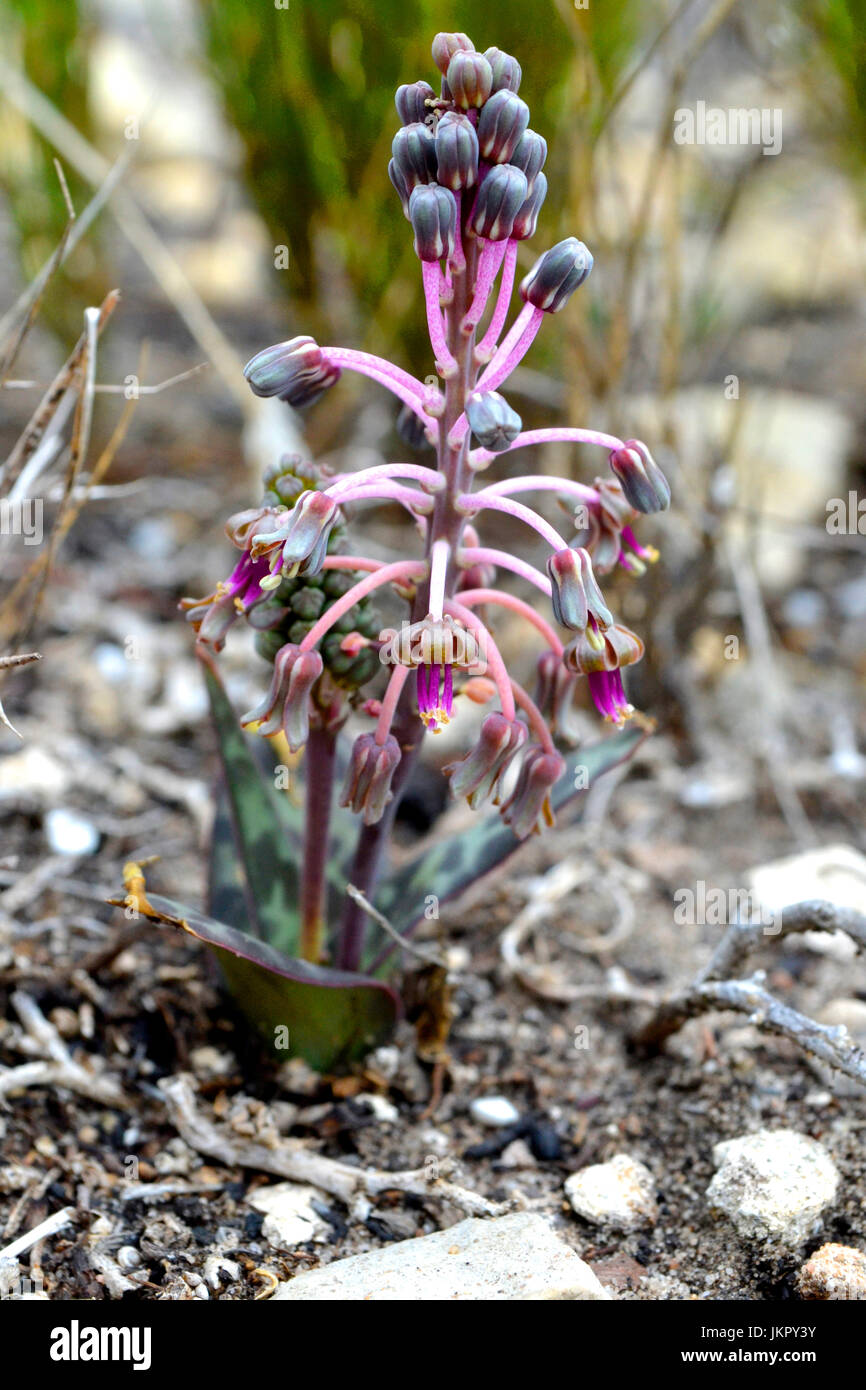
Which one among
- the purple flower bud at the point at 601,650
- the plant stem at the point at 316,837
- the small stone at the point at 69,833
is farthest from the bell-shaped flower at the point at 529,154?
the small stone at the point at 69,833

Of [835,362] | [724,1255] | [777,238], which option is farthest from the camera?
[777,238]

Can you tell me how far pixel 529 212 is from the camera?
4.55 ft

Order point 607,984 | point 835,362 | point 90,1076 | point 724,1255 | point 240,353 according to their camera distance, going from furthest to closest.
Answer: point 835,362 → point 240,353 → point 607,984 → point 90,1076 → point 724,1255

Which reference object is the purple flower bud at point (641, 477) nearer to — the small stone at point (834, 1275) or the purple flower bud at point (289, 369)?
the purple flower bud at point (289, 369)

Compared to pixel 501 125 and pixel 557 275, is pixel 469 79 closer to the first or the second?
pixel 501 125

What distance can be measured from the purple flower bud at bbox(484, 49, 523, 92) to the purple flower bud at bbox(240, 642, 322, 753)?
659mm

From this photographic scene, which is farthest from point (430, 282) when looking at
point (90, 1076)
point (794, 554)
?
point (794, 554)

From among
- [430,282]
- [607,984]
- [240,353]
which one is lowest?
[607,984]

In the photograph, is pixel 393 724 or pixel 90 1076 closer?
pixel 393 724

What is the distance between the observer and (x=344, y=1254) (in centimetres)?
159

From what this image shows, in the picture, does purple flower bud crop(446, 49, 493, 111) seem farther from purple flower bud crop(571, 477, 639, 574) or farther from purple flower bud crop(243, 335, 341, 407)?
purple flower bud crop(571, 477, 639, 574)

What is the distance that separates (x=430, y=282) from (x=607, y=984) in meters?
1.23

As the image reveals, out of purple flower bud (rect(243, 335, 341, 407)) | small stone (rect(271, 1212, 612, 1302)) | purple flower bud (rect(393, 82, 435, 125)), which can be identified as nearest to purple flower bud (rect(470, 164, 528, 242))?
purple flower bud (rect(393, 82, 435, 125))
